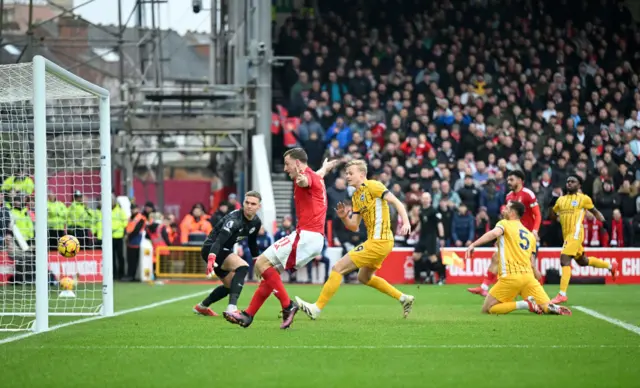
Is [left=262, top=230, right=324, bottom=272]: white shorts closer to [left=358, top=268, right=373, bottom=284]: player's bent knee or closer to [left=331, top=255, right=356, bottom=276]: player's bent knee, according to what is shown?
[left=331, top=255, right=356, bottom=276]: player's bent knee

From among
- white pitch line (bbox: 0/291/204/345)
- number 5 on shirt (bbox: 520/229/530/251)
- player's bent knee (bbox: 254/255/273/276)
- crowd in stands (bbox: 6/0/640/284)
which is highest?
crowd in stands (bbox: 6/0/640/284)

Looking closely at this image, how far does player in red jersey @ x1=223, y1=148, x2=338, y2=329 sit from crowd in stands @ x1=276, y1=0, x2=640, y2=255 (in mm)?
12434

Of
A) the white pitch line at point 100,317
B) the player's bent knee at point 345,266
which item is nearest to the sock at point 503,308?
the player's bent knee at point 345,266

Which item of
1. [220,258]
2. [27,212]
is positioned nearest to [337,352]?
[220,258]

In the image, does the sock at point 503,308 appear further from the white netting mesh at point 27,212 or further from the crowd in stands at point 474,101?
the crowd in stands at point 474,101

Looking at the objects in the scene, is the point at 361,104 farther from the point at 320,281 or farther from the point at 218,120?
the point at 320,281

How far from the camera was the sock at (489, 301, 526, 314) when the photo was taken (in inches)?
512

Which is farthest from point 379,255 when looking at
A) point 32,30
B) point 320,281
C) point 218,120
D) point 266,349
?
point 32,30

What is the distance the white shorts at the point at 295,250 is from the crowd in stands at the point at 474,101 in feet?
41.3

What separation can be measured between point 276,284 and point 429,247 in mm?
12152

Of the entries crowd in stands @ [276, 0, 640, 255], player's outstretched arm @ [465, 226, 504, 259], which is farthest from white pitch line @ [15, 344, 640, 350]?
crowd in stands @ [276, 0, 640, 255]

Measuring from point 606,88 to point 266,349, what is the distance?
77.3 feet

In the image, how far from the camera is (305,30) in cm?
3122

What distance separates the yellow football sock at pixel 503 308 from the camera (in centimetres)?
1300
